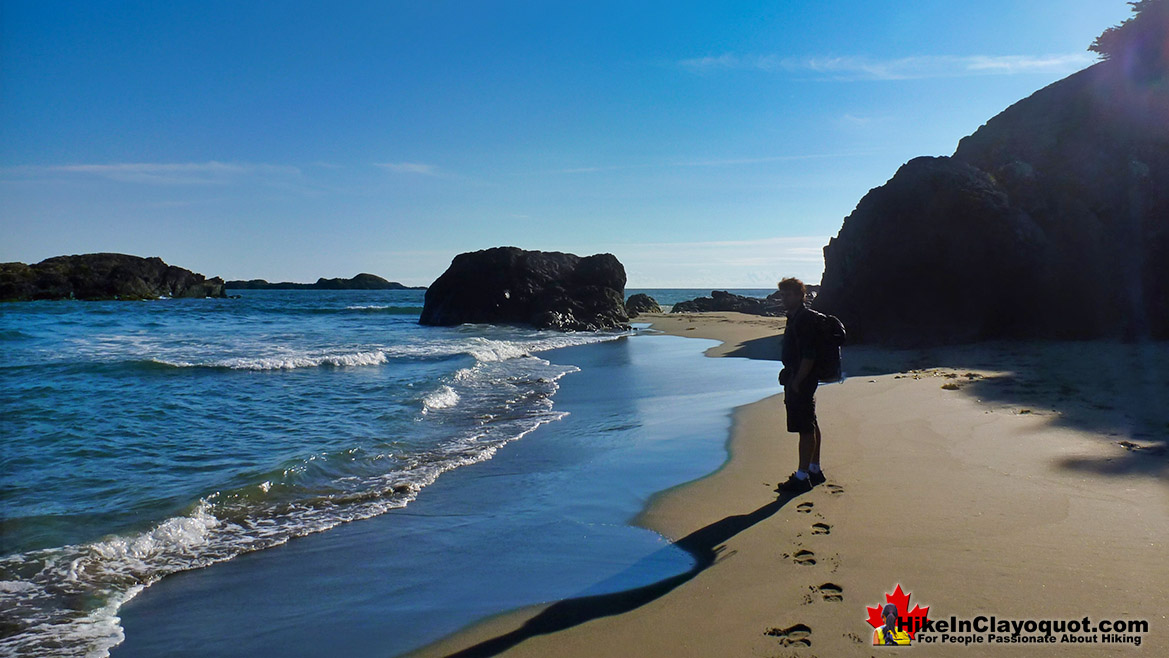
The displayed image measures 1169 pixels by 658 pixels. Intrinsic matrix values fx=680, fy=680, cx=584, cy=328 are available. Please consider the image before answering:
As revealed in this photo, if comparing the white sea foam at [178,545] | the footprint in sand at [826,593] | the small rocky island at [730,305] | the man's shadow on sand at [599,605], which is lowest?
the white sea foam at [178,545]

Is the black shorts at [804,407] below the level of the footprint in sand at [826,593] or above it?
above

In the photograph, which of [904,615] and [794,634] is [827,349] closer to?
[904,615]

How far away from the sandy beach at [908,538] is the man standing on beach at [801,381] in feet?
0.64

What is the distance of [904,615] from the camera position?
334 cm

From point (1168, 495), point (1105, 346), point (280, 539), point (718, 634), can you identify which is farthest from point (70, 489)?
point (1105, 346)

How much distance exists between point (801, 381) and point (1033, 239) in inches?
506

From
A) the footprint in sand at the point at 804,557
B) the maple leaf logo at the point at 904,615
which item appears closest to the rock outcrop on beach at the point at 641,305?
the footprint in sand at the point at 804,557

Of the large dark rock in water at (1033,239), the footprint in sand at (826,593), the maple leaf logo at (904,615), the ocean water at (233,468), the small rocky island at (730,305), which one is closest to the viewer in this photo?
the maple leaf logo at (904,615)

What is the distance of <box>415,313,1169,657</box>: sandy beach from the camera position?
327 centimetres

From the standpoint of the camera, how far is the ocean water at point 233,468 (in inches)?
169

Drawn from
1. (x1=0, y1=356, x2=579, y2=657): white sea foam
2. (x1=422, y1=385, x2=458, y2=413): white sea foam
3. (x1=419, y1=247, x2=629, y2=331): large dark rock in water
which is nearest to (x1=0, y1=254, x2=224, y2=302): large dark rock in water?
(x1=419, y1=247, x2=629, y2=331): large dark rock in water

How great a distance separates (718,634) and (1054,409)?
684 centimetres

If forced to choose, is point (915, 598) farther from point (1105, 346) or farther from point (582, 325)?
point (582, 325)

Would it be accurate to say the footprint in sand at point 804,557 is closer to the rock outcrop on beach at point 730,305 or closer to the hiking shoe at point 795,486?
the hiking shoe at point 795,486
